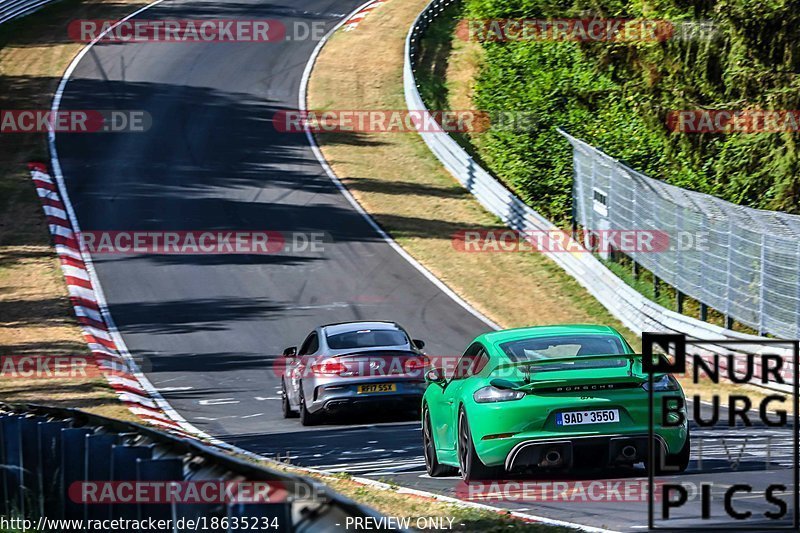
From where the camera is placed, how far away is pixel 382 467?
13.4 m

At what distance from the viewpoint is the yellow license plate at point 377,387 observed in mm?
17375

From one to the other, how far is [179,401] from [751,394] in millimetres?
9014

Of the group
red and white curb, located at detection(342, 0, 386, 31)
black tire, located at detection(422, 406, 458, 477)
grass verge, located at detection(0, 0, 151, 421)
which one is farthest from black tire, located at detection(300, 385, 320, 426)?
red and white curb, located at detection(342, 0, 386, 31)

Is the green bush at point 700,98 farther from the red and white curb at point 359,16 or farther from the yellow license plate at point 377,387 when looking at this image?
the red and white curb at point 359,16

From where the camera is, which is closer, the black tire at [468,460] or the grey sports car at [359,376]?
the black tire at [468,460]

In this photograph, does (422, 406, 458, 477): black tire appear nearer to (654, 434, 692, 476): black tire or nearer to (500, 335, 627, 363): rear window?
(500, 335, 627, 363): rear window
